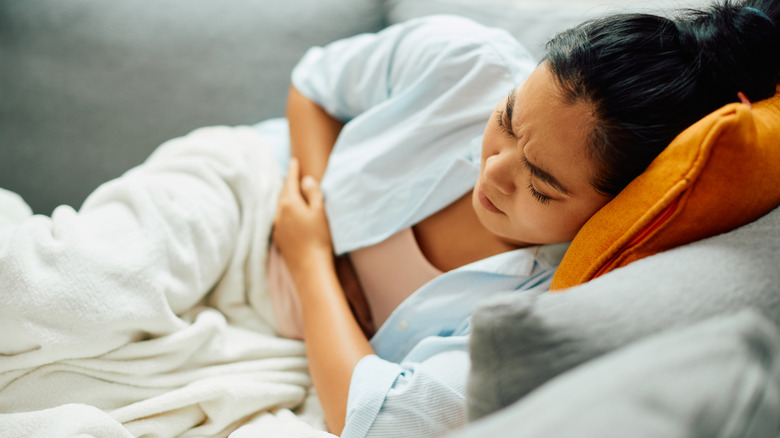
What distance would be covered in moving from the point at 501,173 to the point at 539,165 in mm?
51

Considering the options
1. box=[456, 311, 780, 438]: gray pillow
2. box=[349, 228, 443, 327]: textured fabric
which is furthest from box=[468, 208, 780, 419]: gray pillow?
box=[349, 228, 443, 327]: textured fabric

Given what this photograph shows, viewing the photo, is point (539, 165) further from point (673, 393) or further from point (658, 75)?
point (673, 393)

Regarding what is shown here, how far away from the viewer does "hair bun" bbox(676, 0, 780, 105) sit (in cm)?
55

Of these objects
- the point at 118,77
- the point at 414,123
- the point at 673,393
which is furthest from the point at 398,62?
the point at 673,393

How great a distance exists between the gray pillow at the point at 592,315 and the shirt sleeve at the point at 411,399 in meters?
0.19

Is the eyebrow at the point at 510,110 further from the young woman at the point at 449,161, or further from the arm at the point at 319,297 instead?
the arm at the point at 319,297

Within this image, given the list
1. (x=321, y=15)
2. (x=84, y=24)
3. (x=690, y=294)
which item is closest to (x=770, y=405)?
(x=690, y=294)

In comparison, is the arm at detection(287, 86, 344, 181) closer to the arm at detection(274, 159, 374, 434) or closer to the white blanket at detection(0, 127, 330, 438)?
the arm at detection(274, 159, 374, 434)

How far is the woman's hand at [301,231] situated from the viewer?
2.86 feet

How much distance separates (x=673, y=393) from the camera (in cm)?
33

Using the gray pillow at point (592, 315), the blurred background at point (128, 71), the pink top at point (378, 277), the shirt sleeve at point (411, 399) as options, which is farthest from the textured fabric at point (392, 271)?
the blurred background at point (128, 71)

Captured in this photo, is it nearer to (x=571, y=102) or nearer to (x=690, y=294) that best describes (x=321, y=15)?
(x=571, y=102)

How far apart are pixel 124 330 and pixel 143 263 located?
91 mm

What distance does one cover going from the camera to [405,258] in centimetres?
83
